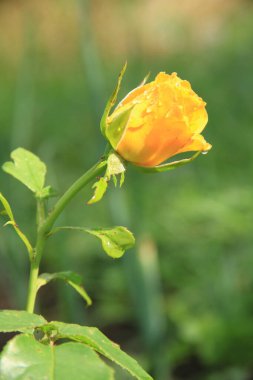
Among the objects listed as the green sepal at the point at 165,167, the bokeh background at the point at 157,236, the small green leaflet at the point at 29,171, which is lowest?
the bokeh background at the point at 157,236

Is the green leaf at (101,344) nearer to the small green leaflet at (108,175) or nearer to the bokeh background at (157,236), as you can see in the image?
the small green leaflet at (108,175)

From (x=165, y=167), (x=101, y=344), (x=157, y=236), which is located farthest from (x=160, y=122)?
(x=157, y=236)

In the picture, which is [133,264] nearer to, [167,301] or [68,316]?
[68,316]

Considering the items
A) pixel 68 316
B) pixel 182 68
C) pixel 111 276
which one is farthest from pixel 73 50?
pixel 68 316

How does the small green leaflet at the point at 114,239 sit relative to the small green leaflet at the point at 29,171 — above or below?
below

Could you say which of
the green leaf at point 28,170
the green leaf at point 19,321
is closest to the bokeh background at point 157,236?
the green leaf at point 28,170

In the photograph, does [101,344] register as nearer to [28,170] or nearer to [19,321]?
[19,321]
